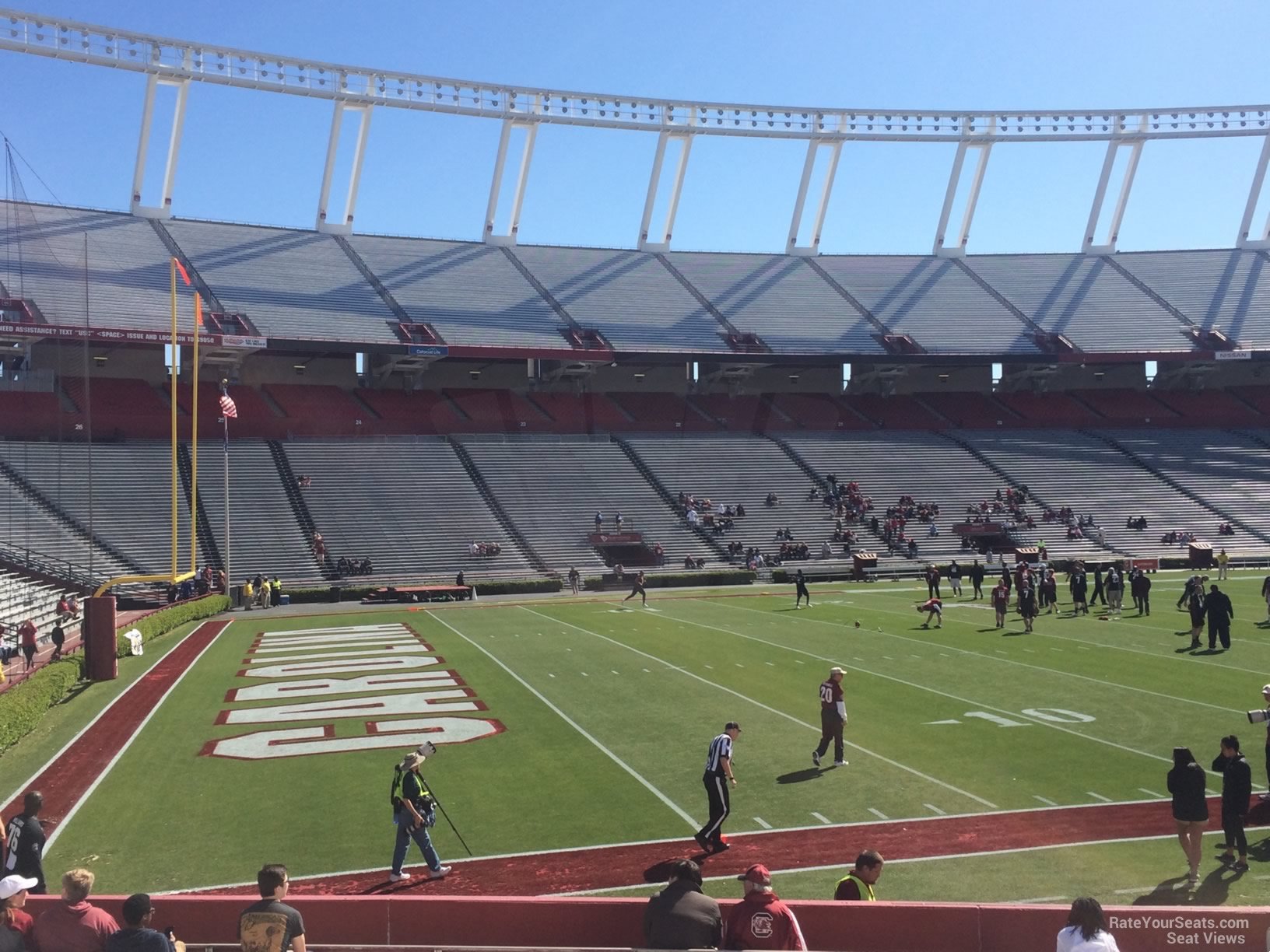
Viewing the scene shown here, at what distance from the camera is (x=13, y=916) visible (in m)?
6.45

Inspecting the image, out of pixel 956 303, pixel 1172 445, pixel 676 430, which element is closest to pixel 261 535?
pixel 676 430

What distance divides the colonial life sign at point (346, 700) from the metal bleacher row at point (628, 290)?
29.5 metres

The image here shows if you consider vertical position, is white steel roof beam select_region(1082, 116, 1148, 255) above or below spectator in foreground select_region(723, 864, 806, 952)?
above

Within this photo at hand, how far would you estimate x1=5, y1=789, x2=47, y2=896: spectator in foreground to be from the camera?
8.58m

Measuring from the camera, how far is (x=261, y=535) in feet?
140

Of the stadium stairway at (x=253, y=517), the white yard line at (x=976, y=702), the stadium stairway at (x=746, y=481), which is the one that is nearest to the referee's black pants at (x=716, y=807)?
the white yard line at (x=976, y=702)

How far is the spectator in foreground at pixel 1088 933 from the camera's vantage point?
5.65 metres

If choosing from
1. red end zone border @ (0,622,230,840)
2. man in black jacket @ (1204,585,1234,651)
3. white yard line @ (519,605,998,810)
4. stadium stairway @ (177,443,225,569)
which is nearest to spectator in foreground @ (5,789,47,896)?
red end zone border @ (0,622,230,840)

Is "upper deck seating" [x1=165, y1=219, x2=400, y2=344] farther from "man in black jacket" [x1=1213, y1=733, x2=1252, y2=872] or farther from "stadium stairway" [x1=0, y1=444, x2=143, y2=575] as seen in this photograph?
"man in black jacket" [x1=1213, y1=733, x2=1252, y2=872]

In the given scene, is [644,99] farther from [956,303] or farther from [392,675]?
[392,675]

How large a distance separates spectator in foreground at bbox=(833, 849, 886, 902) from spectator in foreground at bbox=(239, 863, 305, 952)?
11.8ft

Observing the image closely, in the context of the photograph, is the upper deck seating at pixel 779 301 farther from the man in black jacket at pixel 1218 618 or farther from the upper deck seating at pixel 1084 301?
the man in black jacket at pixel 1218 618

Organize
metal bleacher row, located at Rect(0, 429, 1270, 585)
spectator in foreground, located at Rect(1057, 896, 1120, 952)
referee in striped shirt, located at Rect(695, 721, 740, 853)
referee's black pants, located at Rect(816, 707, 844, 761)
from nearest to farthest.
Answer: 1. spectator in foreground, located at Rect(1057, 896, 1120, 952)
2. referee in striped shirt, located at Rect(695, 721, 740, 853)
3. referee's black pants, located at Rect(816, 707, 844, 761)
4. metal bleacher row, located at Rect(0, 429, 1270, 585)

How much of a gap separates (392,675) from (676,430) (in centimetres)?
3926
